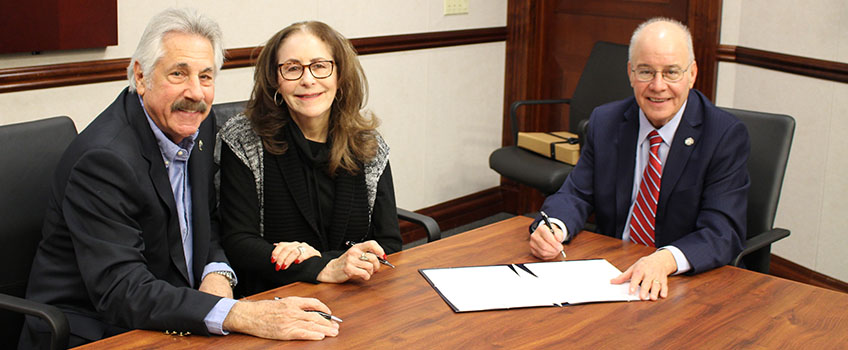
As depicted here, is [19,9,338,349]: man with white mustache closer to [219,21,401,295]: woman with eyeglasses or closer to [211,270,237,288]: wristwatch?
[211,270,237,288]: wristwatch

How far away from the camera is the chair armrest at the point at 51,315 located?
5.82 ft

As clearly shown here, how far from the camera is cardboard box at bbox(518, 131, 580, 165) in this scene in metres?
4.05

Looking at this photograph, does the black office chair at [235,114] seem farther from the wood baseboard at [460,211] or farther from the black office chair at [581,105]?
the wood baseboard at [460,211]

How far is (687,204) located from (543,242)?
0.50 m

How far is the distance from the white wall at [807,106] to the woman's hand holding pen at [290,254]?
102 inches

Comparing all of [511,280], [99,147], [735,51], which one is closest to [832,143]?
[735,51]

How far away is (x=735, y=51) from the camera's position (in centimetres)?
405

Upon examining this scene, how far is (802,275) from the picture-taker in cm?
388

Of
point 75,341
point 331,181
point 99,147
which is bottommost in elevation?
point 75,341

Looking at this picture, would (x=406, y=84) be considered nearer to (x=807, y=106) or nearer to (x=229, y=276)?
(x=807, y=106)

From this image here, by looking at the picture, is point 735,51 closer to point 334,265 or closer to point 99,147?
point 334,265

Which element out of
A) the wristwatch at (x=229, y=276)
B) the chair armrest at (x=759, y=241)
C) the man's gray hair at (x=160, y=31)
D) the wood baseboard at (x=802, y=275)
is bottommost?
the wood baseboard at (x=802, y=275)

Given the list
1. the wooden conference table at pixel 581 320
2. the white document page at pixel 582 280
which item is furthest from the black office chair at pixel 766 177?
the white document page at pixel 582 280

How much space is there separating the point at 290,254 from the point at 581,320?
2.53 ft
